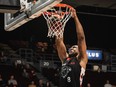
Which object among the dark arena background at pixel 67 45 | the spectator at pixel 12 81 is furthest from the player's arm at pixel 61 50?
the dark arena background at pixel 67 45

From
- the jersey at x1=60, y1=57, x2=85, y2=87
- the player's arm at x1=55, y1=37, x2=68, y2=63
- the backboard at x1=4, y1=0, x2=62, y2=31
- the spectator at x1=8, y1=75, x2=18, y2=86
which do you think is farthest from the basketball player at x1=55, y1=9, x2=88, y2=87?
the spectator at x1=8, y1=75, x2=18, y2=86

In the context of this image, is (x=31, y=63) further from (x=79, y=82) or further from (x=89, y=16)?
(x=79, y=82)

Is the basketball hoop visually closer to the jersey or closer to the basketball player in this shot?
the basketball player

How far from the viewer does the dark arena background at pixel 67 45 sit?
1530cm

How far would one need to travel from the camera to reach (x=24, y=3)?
5.85 metres

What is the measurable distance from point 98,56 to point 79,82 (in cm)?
1432

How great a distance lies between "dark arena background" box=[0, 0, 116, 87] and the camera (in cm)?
1530

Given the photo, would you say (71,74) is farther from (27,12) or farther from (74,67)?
(27,12)

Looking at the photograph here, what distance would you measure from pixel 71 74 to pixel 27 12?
1706 millimetres

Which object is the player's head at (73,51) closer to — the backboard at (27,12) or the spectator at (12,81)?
the backboard at (27,12)

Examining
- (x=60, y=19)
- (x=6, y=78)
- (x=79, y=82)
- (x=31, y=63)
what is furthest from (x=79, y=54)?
(x=31, y=63)

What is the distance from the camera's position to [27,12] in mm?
5633

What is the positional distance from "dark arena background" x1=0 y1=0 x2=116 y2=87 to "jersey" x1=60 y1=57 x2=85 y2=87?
32.8ft

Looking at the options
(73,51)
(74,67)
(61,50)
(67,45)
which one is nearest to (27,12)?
(61,50)
